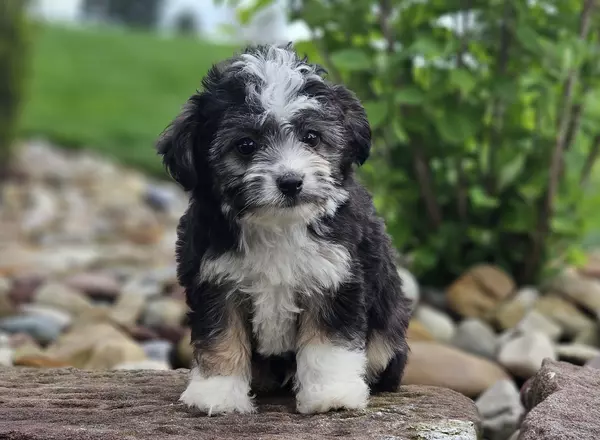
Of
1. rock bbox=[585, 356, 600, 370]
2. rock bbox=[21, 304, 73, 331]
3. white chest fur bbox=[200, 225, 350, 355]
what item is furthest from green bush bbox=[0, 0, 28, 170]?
white chest fur bbox=[200, 225, 350, 355]

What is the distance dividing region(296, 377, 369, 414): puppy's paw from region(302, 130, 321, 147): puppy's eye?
1.14m

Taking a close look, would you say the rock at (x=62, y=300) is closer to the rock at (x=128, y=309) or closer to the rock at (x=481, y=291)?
the rock at (x=128, y=309)

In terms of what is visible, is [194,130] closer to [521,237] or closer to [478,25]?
[478,25]

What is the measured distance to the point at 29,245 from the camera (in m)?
13.2

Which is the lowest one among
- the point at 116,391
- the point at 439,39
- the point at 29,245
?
the point at 29,245

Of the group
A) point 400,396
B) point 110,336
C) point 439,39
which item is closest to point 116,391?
point 400,396

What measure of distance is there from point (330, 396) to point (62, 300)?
5064mm

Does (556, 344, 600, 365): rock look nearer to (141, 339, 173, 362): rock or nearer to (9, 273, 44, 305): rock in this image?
(141, 339, 173, 362): rock

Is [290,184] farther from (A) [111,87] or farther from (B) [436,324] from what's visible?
(A) [111,87]

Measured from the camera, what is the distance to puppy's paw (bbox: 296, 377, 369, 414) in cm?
439

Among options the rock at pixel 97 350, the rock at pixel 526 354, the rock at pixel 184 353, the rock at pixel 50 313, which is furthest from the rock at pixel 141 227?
the rock at pixel 526 354

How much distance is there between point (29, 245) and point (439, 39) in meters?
7.93

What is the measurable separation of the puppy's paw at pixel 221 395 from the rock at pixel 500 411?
1.82 meters

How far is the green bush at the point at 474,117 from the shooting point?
6.98 m
